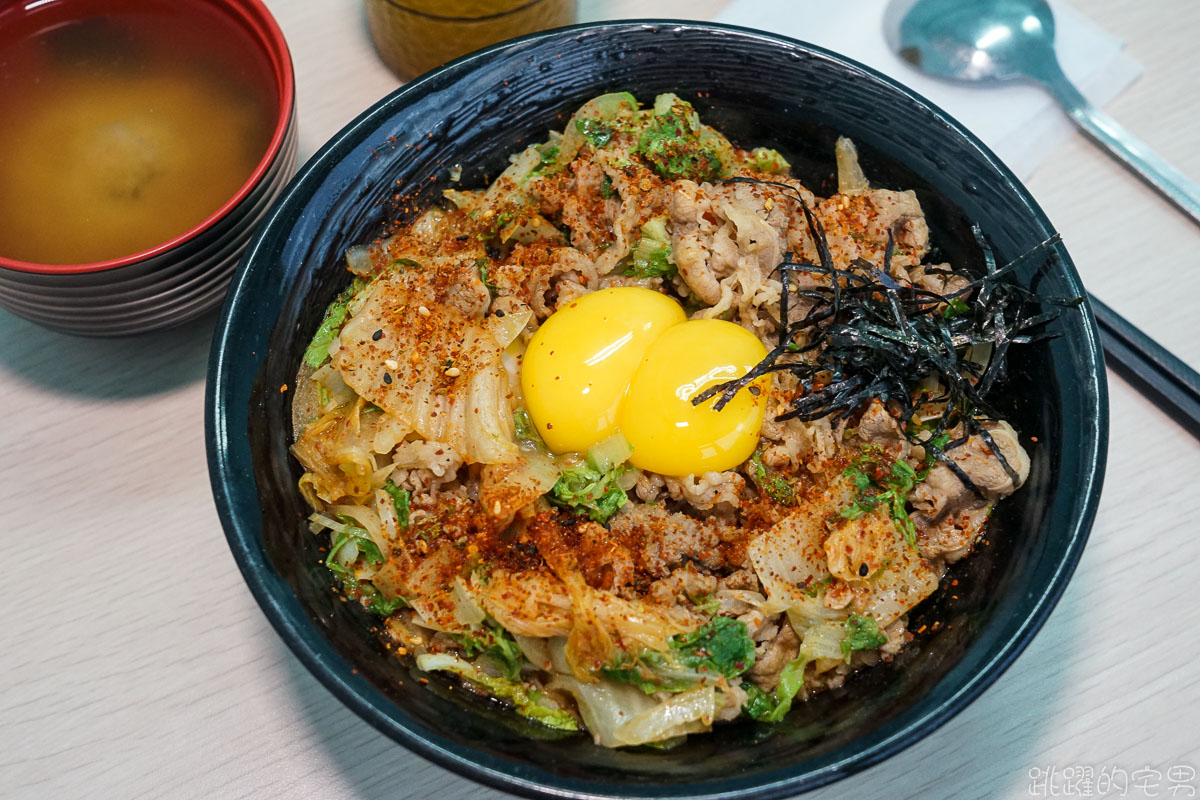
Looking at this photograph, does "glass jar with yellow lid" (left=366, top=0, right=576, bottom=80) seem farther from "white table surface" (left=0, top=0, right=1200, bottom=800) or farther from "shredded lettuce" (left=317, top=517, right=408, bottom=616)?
"shredded lettuce" (left=317, top=517, right=408, bottom=616)

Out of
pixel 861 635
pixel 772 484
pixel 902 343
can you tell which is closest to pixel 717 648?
pixel 861 635

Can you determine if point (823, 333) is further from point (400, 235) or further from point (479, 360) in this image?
point (400, 235)

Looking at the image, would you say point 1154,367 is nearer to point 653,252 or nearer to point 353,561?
point 653,252

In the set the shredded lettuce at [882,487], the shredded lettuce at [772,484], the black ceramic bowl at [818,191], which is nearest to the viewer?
the black ceramic bowl at [818,191]

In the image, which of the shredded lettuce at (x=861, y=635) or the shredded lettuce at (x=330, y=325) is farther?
the shredded lettuce at (x=330, y=325)

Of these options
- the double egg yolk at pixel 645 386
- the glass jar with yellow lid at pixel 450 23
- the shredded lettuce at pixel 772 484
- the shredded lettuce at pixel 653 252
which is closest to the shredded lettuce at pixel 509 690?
the double egg yolk at pixel 645 386

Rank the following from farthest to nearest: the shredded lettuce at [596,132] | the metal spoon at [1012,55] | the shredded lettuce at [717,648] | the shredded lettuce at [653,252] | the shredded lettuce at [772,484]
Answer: the metal spoon at [1012,55]
the shredded lettuce at [596,132]
the shredded lettuce at [653,252]
the shredded lettuce at [772,484]
the shredded lettuce at [717,648]

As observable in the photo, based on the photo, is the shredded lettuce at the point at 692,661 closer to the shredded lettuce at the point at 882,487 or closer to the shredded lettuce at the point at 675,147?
the shredded lettuce at the point at 882,487

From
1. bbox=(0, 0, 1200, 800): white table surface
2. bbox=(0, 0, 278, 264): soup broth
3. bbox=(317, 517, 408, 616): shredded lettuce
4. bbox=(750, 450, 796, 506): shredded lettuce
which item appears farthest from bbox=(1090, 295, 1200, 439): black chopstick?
bbox=(0, 0, 278, 264): soup broth
